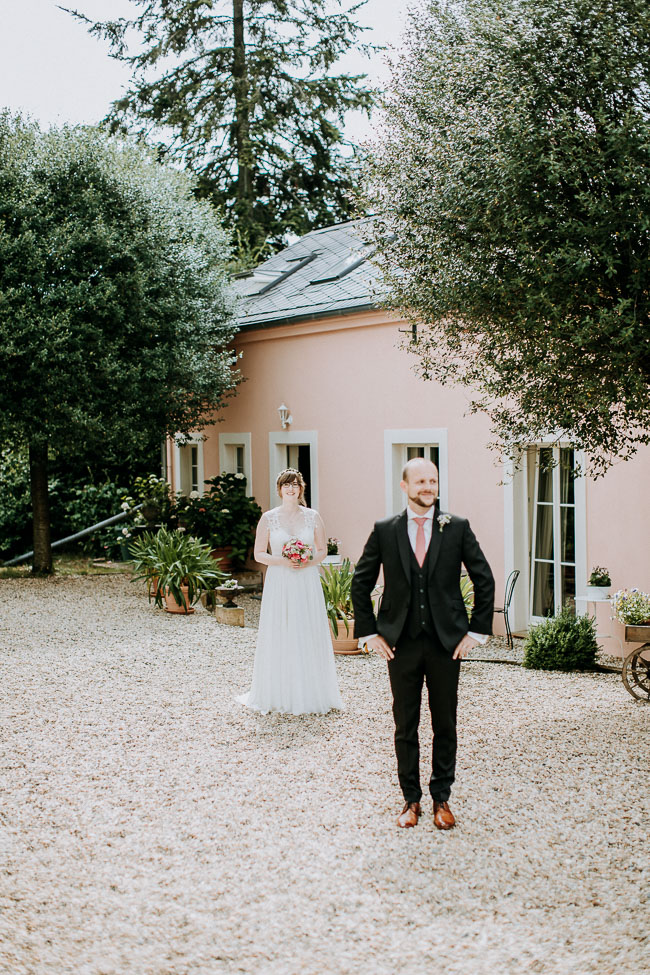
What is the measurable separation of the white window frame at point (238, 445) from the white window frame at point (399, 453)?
3448 mm

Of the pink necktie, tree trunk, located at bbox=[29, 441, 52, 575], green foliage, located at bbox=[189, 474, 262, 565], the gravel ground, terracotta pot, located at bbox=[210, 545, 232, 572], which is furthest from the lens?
tree trunk, located at bbox=[29, 441, 52, 575]

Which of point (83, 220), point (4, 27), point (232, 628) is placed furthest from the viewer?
point (4, 27)

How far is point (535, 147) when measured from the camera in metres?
5.65

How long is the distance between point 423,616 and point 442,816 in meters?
1.02

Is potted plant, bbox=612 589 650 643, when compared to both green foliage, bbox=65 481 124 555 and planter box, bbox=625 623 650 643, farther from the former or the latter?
green foliage, bbox=65 481 124 555

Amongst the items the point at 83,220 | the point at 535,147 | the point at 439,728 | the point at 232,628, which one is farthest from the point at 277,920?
the point at 83,220

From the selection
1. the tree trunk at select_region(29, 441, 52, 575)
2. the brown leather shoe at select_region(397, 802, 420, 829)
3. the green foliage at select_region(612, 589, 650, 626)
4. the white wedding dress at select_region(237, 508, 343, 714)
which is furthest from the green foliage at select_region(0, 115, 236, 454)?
the brown leather shoe at select_region(397, 802, 420, 829)

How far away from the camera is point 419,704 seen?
458cm

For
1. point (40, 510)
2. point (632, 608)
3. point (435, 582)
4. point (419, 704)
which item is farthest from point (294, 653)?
point (40, 510)

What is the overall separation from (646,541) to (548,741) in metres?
3.17

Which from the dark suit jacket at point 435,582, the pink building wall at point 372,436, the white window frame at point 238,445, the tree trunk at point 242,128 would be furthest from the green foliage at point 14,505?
the dark suit jacket at point 435,582

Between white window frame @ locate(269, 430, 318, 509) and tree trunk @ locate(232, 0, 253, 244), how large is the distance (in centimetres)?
1008

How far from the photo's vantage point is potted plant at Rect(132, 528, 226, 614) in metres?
11.1

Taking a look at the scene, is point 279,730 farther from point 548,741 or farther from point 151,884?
point 151,884
